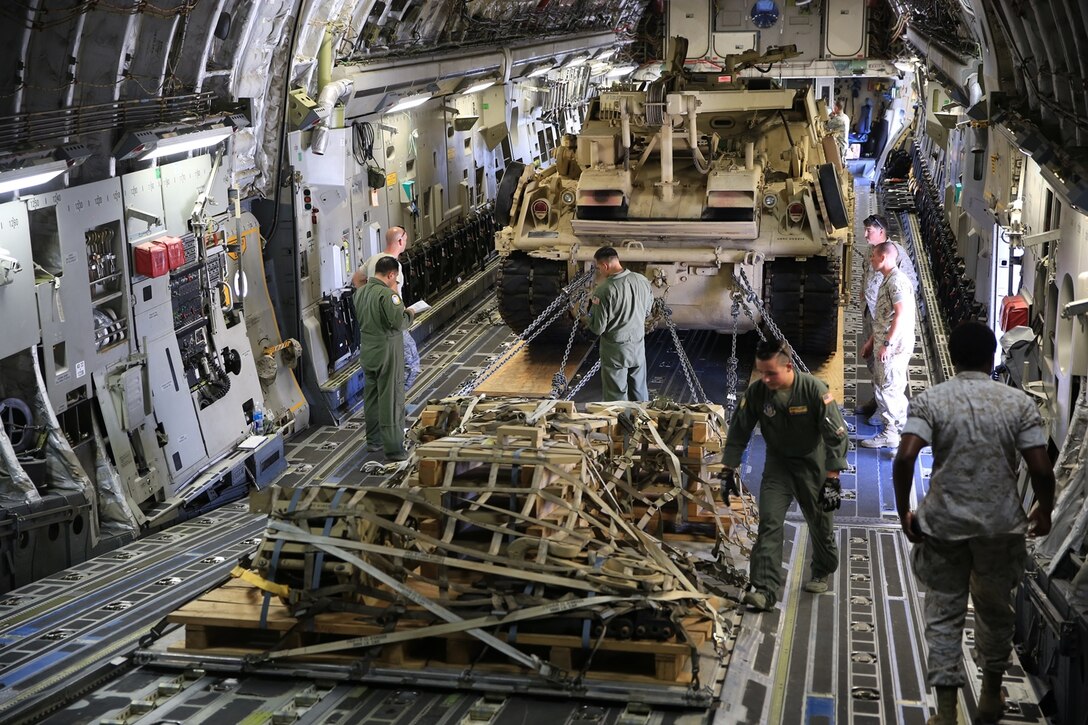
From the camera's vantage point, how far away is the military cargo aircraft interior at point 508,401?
667 cm

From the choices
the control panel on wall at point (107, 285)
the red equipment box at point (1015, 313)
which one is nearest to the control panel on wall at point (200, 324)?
the control panel on wall at point (107, 285)

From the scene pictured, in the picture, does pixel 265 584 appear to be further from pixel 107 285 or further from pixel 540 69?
pixel 540 69

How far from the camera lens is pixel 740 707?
6.66m

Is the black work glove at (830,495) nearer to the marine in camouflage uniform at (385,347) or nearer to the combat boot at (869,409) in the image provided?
the marine in camouflage uniform at (385,347)

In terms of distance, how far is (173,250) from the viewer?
35.0ft

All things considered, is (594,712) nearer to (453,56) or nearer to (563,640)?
(563,640)

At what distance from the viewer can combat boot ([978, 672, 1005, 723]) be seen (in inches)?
254

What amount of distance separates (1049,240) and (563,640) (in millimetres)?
5676

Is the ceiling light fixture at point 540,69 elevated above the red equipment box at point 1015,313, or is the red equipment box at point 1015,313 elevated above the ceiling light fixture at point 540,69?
the ceiling light fixture at point 540,69

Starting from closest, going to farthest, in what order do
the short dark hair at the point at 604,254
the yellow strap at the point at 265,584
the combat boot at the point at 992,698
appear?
the combat boot at the point at 992,698 → the yellow strap at the point at 265,584 → the short dark hair at the point at 604,254

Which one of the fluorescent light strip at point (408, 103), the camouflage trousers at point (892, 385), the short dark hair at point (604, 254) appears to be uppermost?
the fluorescent light strip at point (408, 103)

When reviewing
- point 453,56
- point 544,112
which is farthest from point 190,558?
point 544,112

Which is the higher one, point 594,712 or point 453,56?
point 453,56

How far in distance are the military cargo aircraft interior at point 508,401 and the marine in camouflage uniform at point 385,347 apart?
0.11 feet
